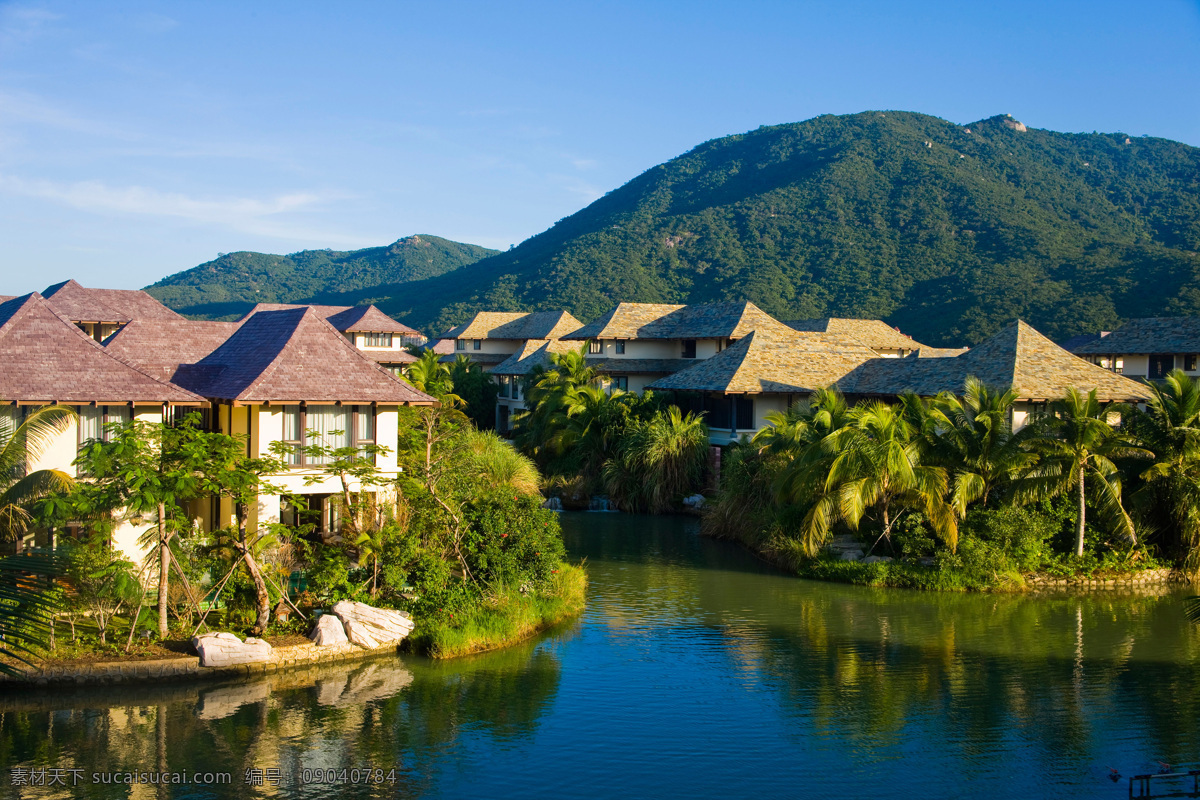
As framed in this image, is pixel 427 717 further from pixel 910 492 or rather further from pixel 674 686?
pixel 910 492

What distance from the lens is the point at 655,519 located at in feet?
121

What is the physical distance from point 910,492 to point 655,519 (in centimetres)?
1303

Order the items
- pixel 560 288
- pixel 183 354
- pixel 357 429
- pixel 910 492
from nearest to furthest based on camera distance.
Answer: pixel 357 429, pixel 910 492, pixel 183 354, pixel 560 288

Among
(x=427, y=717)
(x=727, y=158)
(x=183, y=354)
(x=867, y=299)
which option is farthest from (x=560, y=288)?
(x=427, y=717)

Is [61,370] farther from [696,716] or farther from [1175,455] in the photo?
[1175,455]

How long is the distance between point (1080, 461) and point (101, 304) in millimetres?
38321

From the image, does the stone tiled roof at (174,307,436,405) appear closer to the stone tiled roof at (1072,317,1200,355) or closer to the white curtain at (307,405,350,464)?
the white curtain at (307,405,350,464)

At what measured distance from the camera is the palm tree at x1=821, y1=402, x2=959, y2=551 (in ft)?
82.2

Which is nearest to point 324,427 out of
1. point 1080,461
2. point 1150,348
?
point 1080,461

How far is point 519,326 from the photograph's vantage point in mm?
70750

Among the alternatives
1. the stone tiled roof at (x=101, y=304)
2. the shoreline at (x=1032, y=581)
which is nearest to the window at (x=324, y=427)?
the shoreline at (x=1032, y=581)

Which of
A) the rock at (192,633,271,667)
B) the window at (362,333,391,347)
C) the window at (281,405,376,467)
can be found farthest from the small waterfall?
the window at (362,333,391,347)

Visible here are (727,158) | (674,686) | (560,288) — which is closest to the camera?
(674,686)

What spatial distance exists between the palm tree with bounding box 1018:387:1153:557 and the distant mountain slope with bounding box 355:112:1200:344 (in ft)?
150
